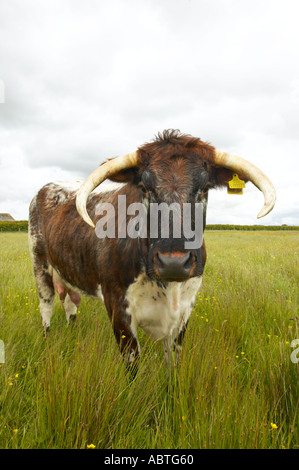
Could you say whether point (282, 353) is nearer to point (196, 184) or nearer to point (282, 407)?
point (282, 407)

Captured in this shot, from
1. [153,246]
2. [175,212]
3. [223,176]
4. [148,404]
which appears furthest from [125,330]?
[223,176]

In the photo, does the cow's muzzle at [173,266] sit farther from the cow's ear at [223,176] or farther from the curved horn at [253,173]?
the cow's ear at [223,176]

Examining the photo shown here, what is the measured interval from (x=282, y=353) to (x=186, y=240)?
132 cm

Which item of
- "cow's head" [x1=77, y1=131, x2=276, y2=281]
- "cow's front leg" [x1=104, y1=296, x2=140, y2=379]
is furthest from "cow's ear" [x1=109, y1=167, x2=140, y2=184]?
"cow's front leg" [x1=104, y1=296, x2=140, y2=379]

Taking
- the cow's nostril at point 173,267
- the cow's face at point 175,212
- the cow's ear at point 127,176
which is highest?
the cow's ear at point 127,176

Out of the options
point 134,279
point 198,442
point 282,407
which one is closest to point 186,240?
point 134,279

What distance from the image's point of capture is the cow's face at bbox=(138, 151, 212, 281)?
2.32m

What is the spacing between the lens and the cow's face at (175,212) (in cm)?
232

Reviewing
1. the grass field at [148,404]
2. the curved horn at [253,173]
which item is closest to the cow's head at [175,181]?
the curved horn at [253,173]

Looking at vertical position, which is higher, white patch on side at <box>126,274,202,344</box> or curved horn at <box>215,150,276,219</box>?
curved horn at <box>215,150,276,219</box>

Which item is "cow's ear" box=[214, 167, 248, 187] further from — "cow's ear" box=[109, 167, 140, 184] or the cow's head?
"cow's ear" box=[109, 167, 140, 184]

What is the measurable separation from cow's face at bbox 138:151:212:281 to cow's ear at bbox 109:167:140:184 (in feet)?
0.57

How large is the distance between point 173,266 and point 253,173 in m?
1.24

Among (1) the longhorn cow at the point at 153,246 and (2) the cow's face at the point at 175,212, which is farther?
(1) the longhorn cow at the point at 153,246
